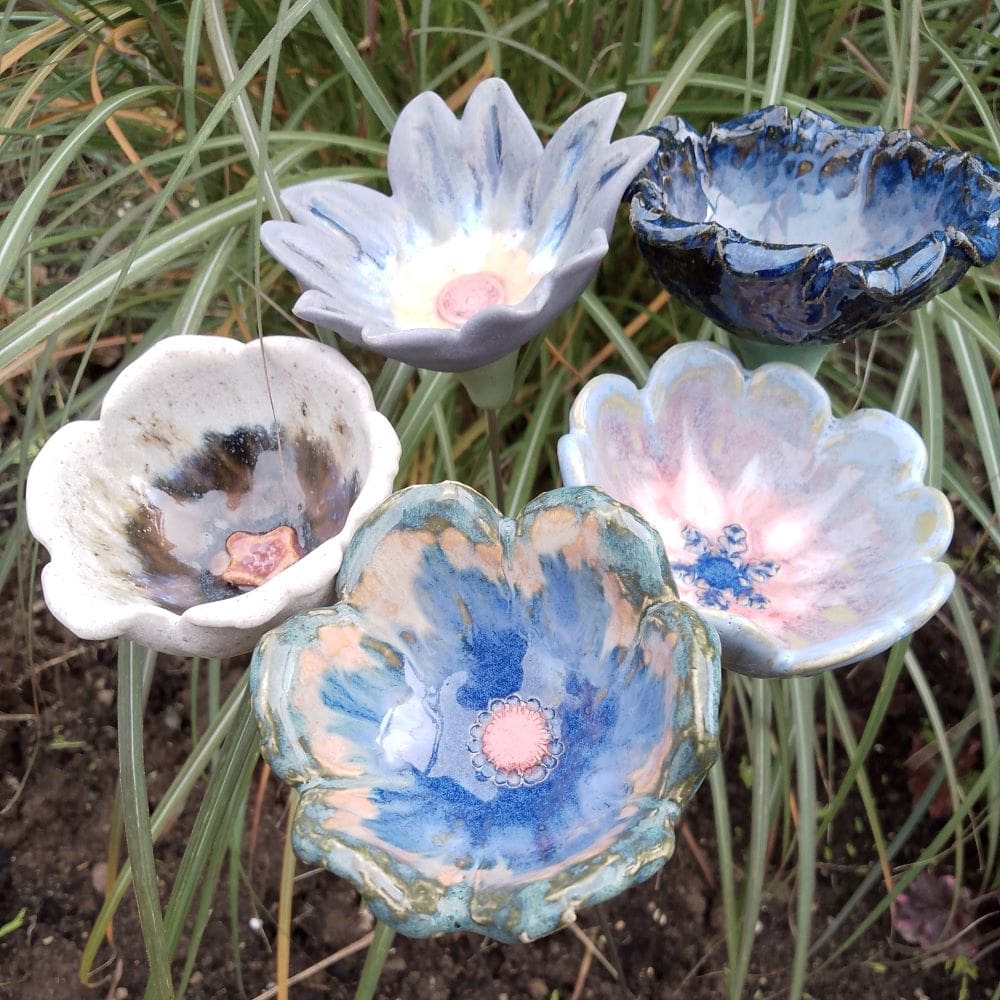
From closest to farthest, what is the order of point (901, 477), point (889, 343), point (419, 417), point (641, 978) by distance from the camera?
point (901, 477) < point (419, 417) < point (641, 978) < point (889, 343)

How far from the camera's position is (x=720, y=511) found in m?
0.59

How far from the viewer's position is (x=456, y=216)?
0.58 metres

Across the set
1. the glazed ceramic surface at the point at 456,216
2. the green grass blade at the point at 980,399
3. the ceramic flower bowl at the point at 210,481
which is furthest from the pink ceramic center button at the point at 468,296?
the green grass blade at the point at 980,399

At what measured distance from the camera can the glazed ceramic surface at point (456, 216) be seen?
0.50 m

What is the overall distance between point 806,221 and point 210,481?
399 millimetres

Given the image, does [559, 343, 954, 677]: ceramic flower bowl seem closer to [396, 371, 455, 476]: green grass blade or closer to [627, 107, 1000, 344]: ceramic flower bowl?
[627, 107, 1000, 344]: ceramic flower bowl

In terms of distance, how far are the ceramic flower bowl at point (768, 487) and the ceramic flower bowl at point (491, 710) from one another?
0.07 meters

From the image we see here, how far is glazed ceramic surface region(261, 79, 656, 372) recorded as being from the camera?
50 cm

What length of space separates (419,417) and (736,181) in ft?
0.86

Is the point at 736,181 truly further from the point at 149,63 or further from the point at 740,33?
the point at 149,63

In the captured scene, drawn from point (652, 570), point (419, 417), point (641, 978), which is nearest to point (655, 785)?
point (652, 570)

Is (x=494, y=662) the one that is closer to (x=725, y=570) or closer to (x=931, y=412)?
(x=725, y=570)

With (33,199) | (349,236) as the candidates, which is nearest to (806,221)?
(349,236)

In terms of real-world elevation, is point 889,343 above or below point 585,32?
below
